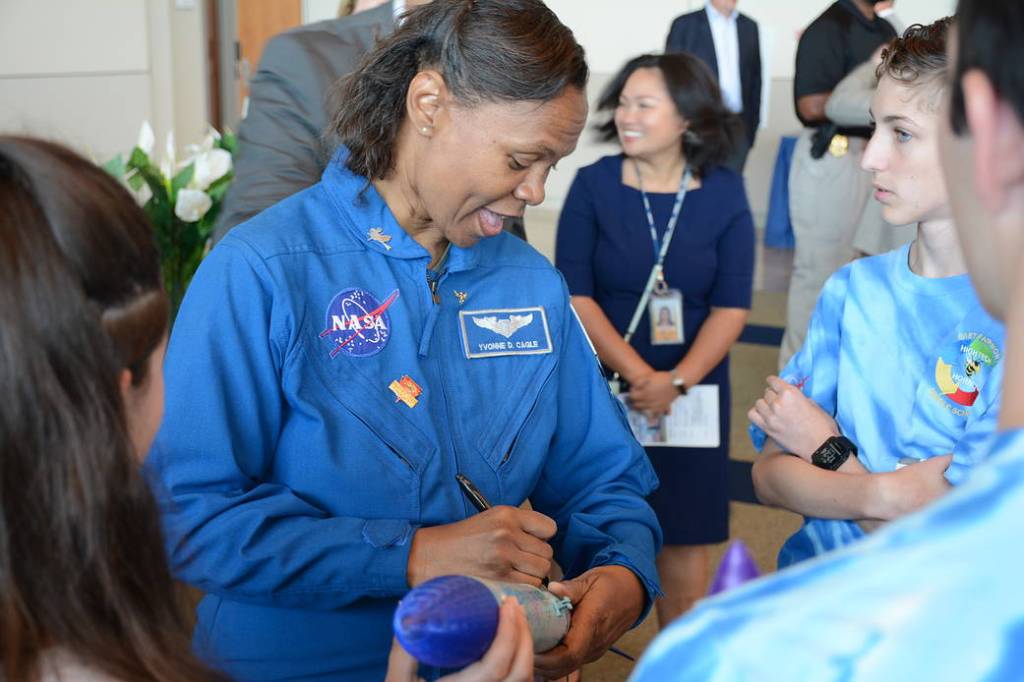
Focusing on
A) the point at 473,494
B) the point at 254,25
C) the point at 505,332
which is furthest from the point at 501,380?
the point at 254,25

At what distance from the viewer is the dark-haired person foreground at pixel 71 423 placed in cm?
80

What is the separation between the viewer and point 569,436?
1691mm

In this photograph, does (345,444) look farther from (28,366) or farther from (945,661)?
(945,661)

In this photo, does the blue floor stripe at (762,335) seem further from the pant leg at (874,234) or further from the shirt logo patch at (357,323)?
the shirt logo patch at (357,323)

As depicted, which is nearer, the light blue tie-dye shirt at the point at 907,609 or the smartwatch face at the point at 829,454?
the light blue tie-dye shirt at the point at 907,609

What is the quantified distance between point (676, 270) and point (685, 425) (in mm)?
394

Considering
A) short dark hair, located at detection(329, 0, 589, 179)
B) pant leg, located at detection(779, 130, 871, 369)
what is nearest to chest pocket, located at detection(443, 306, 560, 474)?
short dark hair, located at detection(329, 0, 589, 179)

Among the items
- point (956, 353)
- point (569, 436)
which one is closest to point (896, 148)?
point (956, 353)

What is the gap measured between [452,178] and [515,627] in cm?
69

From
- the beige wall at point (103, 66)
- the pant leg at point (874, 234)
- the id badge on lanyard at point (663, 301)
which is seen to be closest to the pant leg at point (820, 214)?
the pant leg at point (874, 234)

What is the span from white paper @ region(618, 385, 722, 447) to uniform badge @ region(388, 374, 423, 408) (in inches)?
55.6

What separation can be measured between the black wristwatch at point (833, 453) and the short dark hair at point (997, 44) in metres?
1.08

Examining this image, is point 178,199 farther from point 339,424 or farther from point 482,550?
point 482,550

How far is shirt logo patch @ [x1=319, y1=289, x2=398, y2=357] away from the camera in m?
1.47
